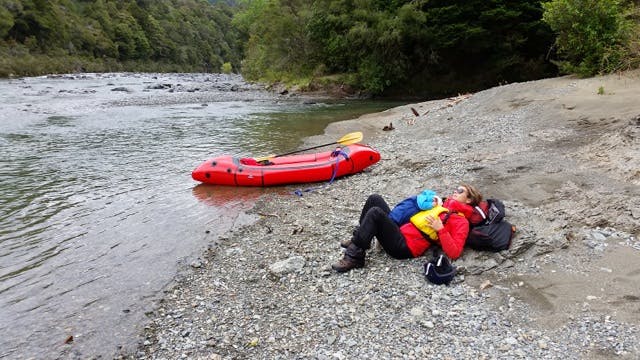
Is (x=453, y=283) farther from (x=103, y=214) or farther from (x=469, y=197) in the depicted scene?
(x=103, y=214)

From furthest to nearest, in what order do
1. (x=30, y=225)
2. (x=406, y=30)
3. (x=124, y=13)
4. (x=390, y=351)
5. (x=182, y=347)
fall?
(x=124, y=13) < (x=406, y=30) < (x=30, y=225) < (x=182, y=347) < (x=390, y=351)

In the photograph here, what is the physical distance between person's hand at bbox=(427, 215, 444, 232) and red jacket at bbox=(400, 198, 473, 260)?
0.16ft

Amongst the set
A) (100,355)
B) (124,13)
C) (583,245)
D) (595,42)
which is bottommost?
(100,355)

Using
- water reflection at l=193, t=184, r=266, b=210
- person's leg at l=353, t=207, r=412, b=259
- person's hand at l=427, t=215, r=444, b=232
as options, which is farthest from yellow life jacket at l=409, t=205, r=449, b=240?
water reflection at l=193, t=184, r=266, b=210

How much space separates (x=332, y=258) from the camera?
5836mm

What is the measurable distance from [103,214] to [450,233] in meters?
6.38

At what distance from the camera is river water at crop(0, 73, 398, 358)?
493 centimetres

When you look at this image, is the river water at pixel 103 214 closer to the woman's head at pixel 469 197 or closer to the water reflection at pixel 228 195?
the water reflection at pixel 228 195

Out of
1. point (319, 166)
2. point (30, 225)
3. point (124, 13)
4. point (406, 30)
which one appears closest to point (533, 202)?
point (319, 166)

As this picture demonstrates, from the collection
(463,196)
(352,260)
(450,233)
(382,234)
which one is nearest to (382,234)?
(382,234)

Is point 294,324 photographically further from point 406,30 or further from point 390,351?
point 406,30

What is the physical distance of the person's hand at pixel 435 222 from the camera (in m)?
5.17

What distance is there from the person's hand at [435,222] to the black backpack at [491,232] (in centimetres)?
42

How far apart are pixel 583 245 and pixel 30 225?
8.46m
